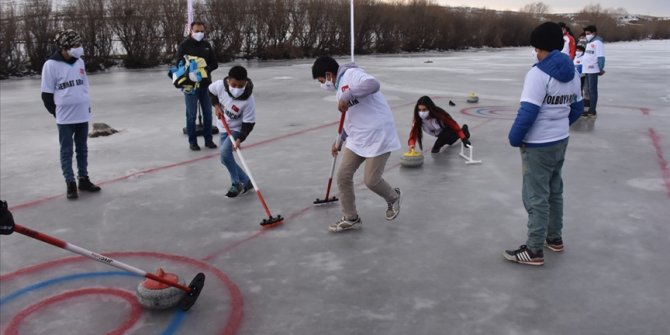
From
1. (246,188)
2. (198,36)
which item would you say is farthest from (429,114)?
(198,36)

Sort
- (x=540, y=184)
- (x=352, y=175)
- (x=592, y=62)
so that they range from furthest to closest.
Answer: (x=592, y=62) → (x=352, y=175) → (x=540, y=184)

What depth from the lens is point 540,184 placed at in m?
3.82

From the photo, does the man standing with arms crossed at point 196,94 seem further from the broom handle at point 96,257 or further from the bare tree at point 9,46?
the bare tree at point 9,46

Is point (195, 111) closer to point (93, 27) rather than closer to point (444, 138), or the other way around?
point (444, 138)

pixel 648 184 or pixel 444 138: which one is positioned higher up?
pixel 444 138

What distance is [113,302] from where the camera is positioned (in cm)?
352

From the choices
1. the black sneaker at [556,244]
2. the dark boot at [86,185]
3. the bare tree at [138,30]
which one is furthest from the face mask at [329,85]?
the bare tree at [138,30]

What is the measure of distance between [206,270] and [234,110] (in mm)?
2182

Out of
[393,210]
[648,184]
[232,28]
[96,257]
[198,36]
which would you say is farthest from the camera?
[232,28]

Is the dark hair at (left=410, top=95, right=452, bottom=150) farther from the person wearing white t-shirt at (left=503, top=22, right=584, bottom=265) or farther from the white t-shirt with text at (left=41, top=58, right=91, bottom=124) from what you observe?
the white t-shirt with text at (left=41, top=58, right=91, bottom=124)

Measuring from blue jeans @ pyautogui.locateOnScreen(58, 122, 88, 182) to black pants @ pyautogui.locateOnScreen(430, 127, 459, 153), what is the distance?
4552 mm

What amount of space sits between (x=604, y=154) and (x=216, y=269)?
229 inches

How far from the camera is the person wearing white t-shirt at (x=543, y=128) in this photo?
11.9ft

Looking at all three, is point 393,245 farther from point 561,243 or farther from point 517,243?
point 561,243
